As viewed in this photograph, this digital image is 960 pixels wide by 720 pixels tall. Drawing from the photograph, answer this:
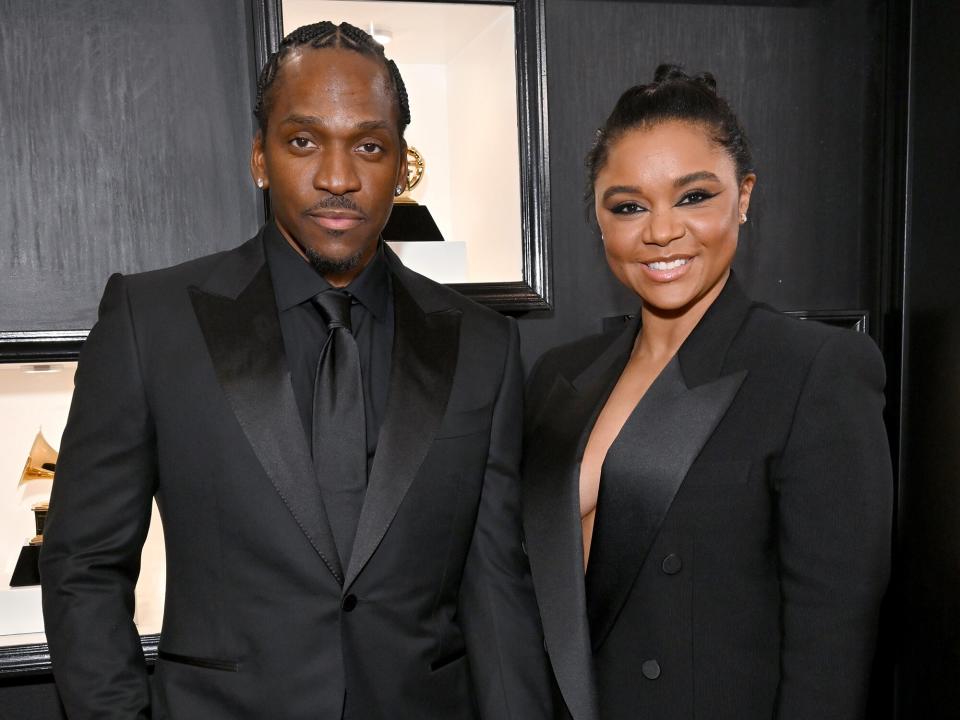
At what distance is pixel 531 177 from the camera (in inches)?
80.2

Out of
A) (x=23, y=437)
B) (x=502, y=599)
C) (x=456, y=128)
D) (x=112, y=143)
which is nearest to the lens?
(x=502, y=599)

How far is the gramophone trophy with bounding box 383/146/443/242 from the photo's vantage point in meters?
2.04

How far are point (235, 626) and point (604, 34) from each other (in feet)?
4.98

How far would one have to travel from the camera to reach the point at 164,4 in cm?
190

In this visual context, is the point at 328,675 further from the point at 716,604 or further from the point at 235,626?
the point at 716,604

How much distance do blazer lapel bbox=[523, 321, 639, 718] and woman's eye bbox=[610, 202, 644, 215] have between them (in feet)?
1.00

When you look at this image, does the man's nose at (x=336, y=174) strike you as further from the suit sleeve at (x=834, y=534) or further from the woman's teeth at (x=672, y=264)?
the suit sleeve at (x=834, y=534)

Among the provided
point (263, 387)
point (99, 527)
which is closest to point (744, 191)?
point (263, 387)

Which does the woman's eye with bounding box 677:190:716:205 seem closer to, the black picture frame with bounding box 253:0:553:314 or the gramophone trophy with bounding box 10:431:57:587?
the black picture frame with bounding box 253:0:553:314

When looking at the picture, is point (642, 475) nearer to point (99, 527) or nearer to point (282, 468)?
point (282, 468)

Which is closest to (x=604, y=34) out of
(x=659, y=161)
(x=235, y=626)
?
(x=659, y=161)

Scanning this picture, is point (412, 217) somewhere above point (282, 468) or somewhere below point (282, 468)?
above

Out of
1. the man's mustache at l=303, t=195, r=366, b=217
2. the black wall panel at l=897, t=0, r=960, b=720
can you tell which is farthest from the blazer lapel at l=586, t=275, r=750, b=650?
the black wall panel at l=897, t=0, r=960, b=720

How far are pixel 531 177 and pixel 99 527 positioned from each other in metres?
1.17
